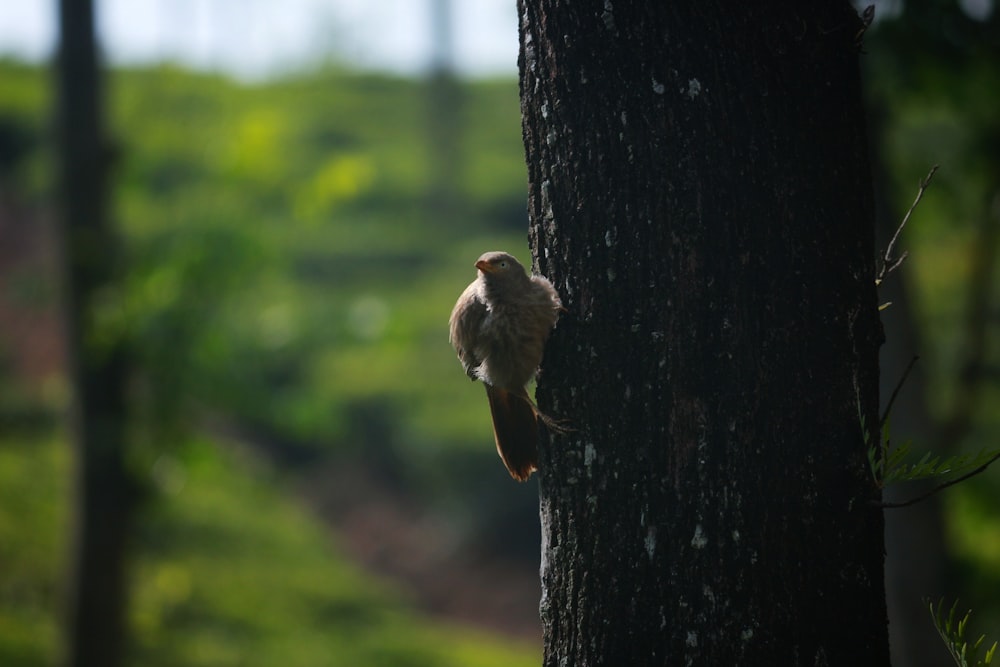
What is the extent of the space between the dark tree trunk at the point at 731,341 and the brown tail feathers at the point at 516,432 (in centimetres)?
56

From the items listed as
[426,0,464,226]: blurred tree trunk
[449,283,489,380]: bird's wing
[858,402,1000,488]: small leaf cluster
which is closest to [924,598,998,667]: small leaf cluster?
[858,402,1000,488]: small leaf cluster

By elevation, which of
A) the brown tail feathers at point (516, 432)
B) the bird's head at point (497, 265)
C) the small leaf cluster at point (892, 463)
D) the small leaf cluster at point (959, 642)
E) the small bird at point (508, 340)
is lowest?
the small leaf cluster at point (959, 642)

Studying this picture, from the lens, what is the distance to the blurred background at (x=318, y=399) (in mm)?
6359

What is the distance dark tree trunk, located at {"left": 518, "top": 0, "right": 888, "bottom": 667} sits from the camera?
6.56ft

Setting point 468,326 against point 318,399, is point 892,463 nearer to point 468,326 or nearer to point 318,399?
point 468,326

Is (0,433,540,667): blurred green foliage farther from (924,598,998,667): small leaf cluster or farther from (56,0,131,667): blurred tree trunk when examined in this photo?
(924,598,998,667): small leaf cluster

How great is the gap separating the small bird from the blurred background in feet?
11.5

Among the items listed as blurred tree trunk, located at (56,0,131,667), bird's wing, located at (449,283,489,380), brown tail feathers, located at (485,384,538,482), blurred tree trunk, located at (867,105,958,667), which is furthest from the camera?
blurred tree trunk, located at (56,0,131,667)

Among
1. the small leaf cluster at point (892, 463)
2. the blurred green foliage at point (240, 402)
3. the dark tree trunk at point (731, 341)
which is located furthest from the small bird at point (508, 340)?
the blurred green foliage at point (240, 402)

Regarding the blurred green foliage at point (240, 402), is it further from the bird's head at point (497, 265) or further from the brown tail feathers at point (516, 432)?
the brown tail feathers at point (516, 432)

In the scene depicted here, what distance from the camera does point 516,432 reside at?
2719 millimetres

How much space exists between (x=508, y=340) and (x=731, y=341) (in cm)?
74

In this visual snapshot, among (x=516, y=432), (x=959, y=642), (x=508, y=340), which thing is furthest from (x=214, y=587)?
(x=959, y=642)

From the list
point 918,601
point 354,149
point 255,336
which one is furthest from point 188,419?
point 354,149
